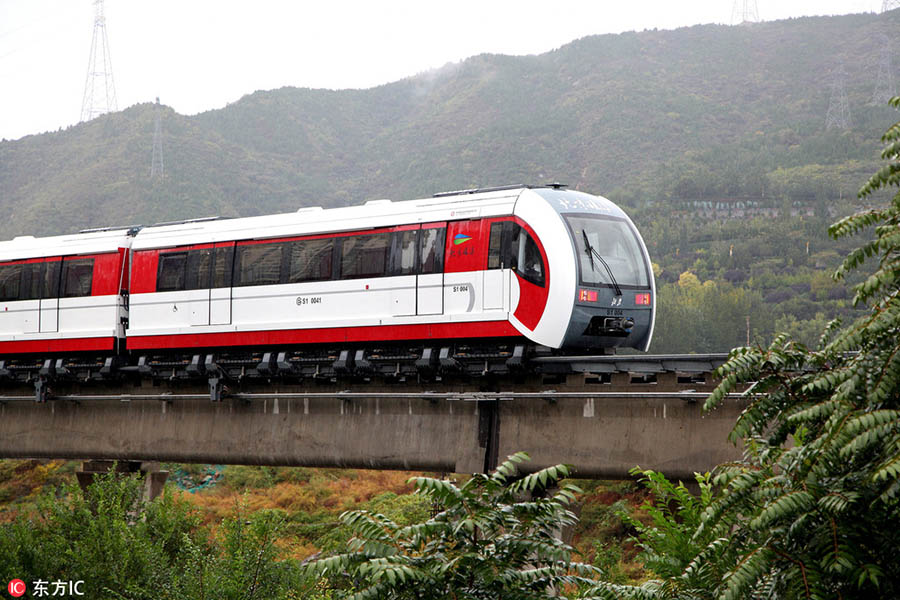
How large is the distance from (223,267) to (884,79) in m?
146

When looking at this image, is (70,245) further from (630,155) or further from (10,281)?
(630,155)

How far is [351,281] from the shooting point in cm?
2072

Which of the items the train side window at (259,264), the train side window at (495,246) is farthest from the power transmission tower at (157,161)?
the train side window at (495,246)

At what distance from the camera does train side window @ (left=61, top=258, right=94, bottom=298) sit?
2547 cm

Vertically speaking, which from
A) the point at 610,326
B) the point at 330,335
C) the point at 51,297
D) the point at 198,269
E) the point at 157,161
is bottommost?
the point at 330,335

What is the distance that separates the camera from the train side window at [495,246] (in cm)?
1872

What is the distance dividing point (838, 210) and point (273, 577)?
92.9m

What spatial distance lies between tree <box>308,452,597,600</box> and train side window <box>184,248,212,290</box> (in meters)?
15.2

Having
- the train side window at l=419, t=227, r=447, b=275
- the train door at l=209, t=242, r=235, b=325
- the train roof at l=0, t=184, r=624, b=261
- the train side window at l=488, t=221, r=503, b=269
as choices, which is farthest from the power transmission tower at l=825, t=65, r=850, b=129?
the train side window at l=488, t=221, r=503, b=269

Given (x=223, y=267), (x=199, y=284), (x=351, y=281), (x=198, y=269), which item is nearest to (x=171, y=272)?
(x=198, y=269)

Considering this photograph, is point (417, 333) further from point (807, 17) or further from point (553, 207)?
point (807, 17)

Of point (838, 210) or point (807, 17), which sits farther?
point (807, 17)

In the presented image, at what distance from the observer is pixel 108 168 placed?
151 meters

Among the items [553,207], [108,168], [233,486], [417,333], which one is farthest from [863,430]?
[108,168]
